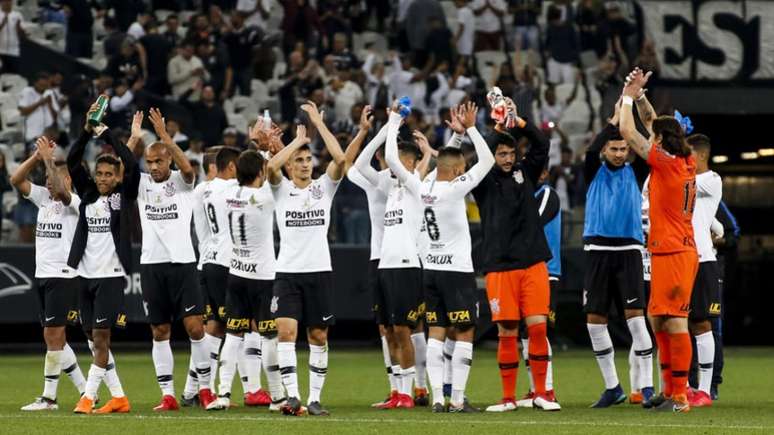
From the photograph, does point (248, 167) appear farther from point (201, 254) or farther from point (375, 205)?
point (375, 205)

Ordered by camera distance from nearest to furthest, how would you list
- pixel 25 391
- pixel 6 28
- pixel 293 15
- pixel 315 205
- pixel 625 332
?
pixel 315 205, pixel 25 391, pixel 625 332, pixel 6 28, pixel 293 15

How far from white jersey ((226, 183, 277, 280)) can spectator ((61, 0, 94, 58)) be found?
1556 cm

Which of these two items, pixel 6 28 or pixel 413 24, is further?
pixel 413 24

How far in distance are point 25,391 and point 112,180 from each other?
12.8 feet

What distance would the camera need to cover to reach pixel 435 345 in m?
14.7

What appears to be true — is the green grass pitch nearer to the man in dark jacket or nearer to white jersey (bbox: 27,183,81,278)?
the man in dark jacket

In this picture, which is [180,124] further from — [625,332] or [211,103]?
[625,332]

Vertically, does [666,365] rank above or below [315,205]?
below

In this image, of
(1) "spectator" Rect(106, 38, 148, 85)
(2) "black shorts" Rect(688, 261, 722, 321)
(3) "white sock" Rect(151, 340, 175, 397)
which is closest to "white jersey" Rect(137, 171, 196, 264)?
(3) "white sock" Rect(151, 340, 175, 397)

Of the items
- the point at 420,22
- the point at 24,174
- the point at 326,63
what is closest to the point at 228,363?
the point at 24,174

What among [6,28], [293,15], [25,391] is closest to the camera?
[25,391]

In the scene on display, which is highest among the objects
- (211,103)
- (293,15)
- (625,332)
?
(293,15)

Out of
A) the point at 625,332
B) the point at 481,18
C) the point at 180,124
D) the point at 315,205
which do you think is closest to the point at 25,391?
the point at 315,205

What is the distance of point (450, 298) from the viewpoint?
14523 mm
